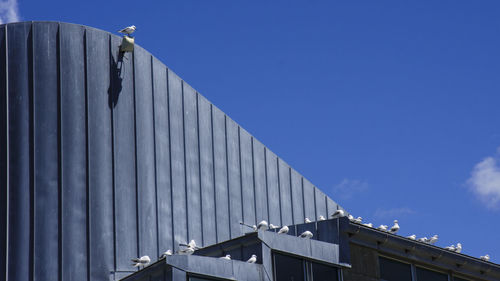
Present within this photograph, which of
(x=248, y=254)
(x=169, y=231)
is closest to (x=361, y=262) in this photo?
(x=248, y=254)

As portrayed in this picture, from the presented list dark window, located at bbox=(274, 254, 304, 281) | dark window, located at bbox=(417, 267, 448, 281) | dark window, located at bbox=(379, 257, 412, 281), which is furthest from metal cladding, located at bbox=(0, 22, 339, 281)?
dark window, located at bbox=(417, 267, 448, 281)

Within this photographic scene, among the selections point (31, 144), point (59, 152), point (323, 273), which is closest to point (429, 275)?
point (323, 273)

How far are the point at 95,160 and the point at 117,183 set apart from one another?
3.63ft

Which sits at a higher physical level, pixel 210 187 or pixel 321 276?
pixel 210 187

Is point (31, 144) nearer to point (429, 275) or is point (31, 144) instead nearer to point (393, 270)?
point (393, 270)

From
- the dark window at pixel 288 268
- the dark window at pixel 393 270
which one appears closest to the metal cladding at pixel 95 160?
the dark window at pixel 288 268

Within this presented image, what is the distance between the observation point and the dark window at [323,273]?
35.4 metres

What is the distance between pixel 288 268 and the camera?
3481cm

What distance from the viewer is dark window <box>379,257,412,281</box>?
1428 inches

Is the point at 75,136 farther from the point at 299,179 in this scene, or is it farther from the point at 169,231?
the point at 299,179

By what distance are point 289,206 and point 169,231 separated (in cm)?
763

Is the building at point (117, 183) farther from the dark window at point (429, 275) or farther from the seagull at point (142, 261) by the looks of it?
the seagull at point (142, 261)

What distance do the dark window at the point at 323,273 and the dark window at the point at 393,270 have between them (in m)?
1.49

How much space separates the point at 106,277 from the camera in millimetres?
38906
